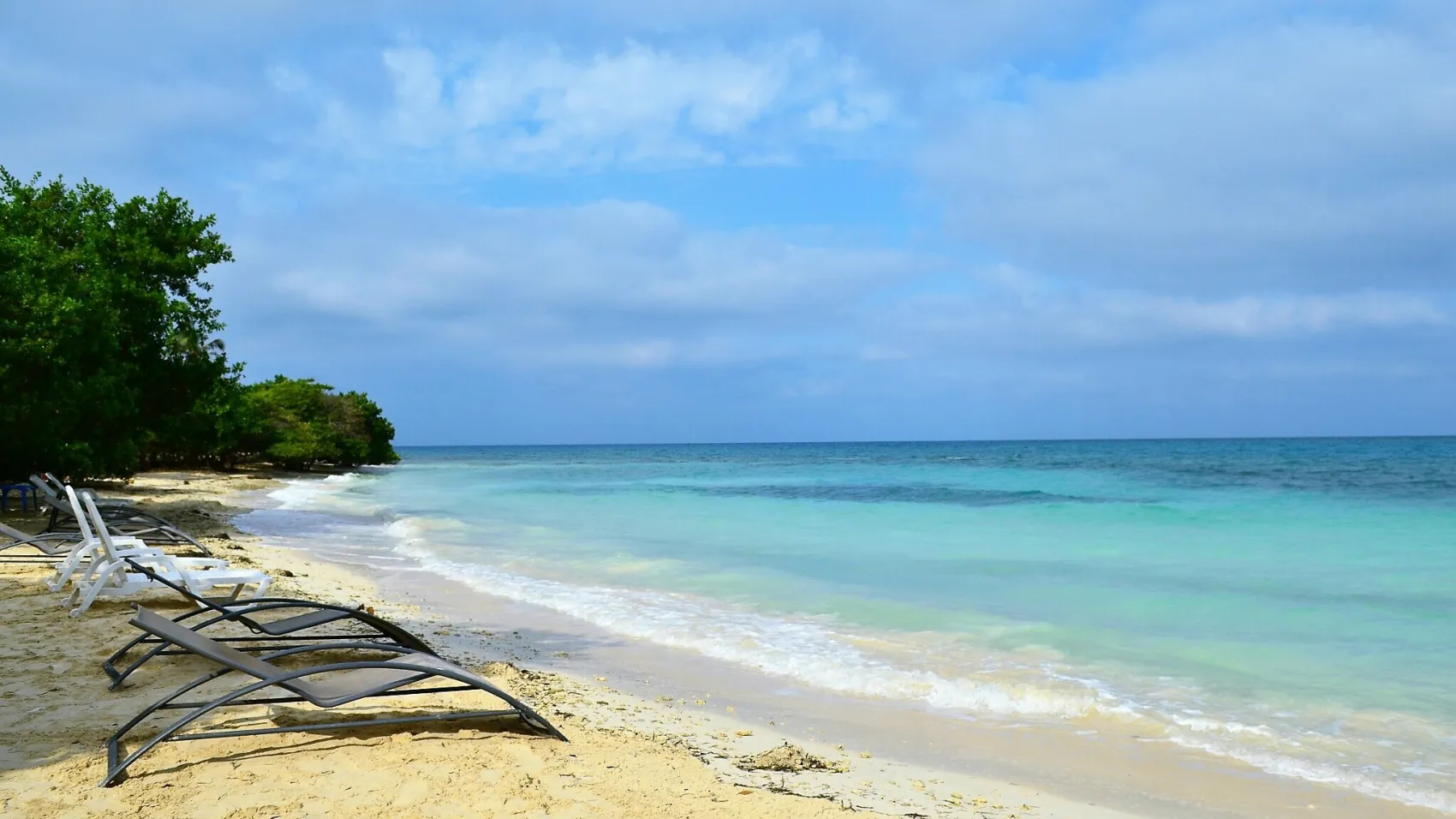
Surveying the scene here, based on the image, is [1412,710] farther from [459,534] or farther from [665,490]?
[665,490]

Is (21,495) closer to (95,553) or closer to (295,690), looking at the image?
(95,553)

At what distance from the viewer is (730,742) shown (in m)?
5.18

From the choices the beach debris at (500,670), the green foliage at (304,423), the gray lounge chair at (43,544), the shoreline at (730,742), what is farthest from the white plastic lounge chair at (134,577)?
the green foliage at (304,423)

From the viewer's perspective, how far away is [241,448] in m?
49.8

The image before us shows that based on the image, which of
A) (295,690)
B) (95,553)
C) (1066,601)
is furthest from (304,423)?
(295,690)

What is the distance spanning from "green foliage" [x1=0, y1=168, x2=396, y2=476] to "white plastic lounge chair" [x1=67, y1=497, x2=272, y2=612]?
7.83 m

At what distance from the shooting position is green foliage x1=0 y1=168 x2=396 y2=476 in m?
14.0

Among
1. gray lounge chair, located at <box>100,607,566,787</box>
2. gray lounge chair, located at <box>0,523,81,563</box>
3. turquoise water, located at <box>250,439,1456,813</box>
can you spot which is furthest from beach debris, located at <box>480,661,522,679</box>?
gray lounge chair, located at <box>0,523,81,563</box>

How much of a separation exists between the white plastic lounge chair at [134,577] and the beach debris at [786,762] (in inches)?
192

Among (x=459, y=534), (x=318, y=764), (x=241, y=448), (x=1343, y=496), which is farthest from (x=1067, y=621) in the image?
(x=241, y=448)

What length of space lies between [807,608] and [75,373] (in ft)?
41.7

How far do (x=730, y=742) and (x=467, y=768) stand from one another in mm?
1543

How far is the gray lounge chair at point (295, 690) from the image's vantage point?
166 inches

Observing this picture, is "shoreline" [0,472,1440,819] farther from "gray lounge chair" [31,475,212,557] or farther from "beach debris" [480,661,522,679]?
"gray lounge chair" [31,475,212,557]
